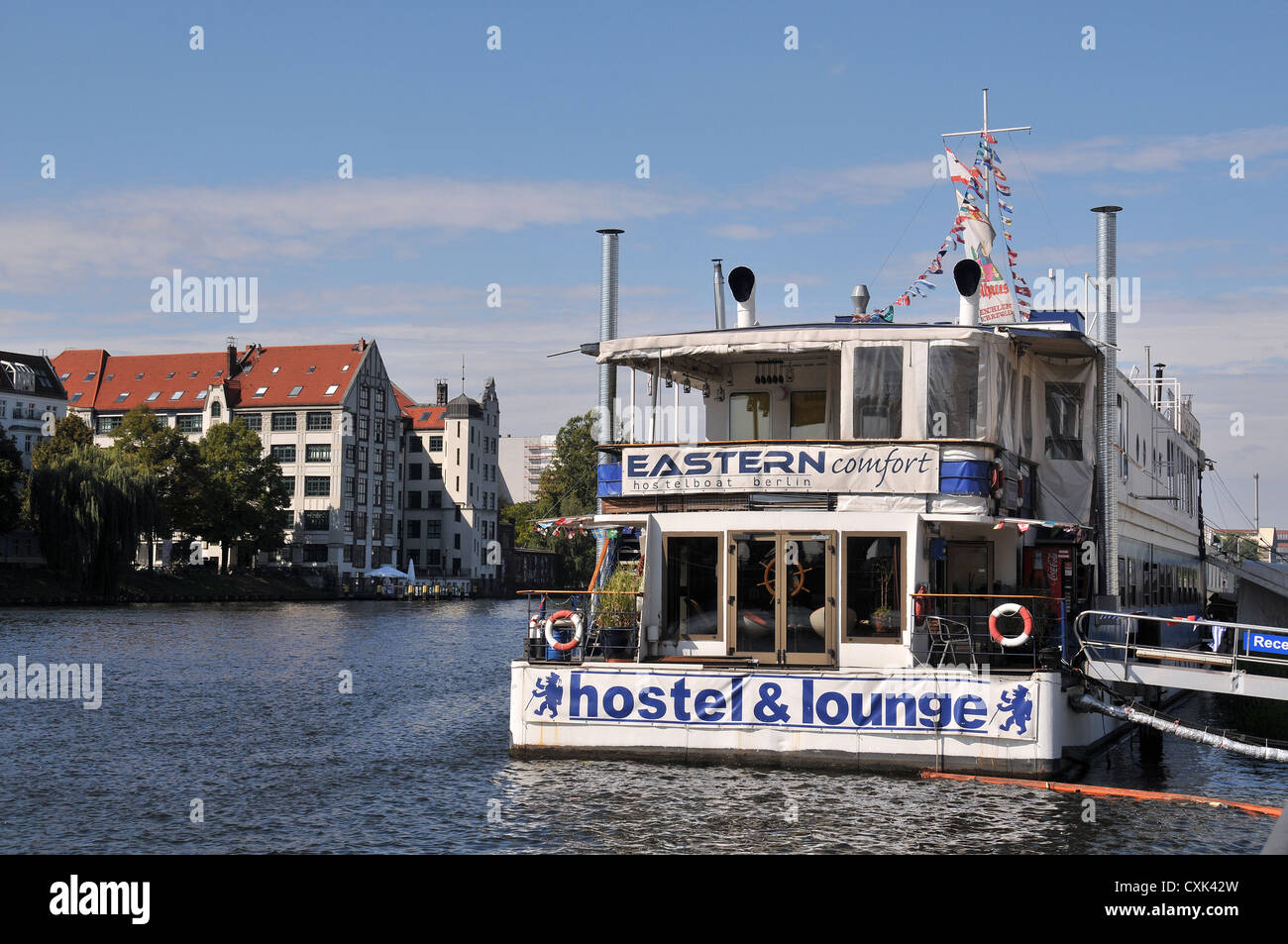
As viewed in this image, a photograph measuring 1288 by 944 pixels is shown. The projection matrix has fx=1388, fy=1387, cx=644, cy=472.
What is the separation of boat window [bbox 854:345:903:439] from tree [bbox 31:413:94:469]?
98.8m

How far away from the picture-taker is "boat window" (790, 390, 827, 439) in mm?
22766

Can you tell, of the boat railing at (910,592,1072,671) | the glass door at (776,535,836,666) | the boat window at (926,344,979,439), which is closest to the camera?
the boat railing at (910,592,1072,671)

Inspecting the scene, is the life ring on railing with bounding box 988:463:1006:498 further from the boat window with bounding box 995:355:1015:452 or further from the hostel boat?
the boat window with bounding box 995:355:1015:452

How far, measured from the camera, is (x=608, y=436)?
74.2 feet

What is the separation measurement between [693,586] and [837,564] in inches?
87.0

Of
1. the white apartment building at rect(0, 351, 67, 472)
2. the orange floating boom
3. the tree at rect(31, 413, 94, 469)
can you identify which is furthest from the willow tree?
the orange floating boom

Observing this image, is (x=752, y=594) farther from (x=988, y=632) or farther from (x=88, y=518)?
(x=88, y=518)

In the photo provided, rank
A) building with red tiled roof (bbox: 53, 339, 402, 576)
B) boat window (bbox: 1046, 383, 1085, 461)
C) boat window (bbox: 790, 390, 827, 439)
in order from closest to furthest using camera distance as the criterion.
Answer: boat window (bbox: 790, 390, 827, 439) < boat window (bbox: 1046, 383, 1085, 461) < building with red tiled roof (bbox: 53, 339, 402, 576)

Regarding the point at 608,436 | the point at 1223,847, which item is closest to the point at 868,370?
the point at 608,436

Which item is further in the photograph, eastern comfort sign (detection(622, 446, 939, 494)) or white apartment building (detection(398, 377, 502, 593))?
white apartment building (detection(398, 377, 502, 593))

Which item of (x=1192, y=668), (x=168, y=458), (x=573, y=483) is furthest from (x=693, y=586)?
(x=573, y=483)

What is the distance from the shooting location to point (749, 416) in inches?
921

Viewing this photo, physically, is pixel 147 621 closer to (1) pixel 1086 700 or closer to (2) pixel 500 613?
(2) pixel 500 613
